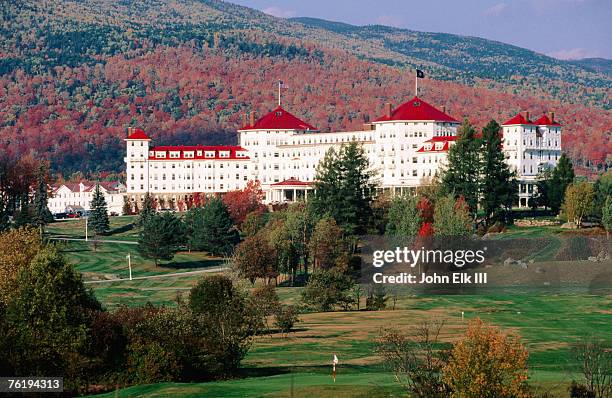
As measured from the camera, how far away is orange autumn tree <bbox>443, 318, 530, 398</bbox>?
1969 inches

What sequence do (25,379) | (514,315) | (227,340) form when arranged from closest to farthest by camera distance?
(25,379) < (227,340) < (514,315)

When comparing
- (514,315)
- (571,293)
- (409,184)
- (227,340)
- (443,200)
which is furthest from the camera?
(409,184)

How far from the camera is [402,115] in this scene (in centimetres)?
18025

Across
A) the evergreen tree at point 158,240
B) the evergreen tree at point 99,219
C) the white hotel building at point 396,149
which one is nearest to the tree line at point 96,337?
the evergreen tree at point 158,240

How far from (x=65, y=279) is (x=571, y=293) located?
47389 mm

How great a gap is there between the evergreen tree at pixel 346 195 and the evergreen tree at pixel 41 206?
3189 centimetres

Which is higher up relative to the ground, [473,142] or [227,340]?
[473,142]

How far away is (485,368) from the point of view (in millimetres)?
50219

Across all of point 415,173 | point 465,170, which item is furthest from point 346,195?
point 415,173

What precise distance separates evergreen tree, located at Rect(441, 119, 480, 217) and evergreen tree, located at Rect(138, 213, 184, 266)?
2895 centimetres

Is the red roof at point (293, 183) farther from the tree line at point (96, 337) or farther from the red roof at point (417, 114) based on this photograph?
the tree line at point (96, 337)

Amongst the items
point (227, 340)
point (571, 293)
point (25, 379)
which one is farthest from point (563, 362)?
point (571, 293)

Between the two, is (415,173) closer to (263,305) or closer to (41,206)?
(41,206)

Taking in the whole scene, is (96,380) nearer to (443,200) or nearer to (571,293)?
(571,293)
